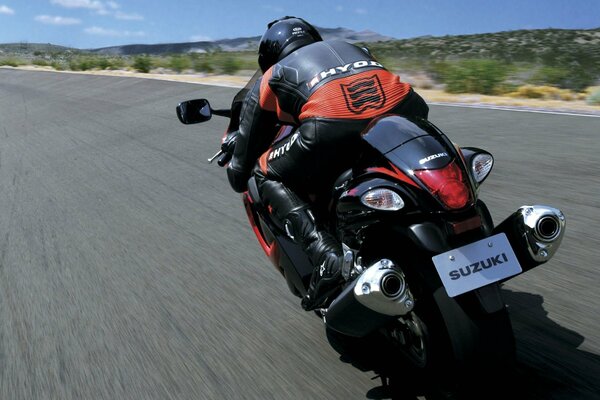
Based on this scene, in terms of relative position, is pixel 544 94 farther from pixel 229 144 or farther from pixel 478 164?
pixel 478 164

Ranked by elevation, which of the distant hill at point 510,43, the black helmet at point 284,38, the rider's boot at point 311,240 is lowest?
the distant hill at point 510,43

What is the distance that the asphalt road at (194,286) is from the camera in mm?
3189

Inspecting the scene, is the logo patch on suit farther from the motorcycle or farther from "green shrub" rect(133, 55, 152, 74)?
"green shrub" rect(133, 55, 152, 74)

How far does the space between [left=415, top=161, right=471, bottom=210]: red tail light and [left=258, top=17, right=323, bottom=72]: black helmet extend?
4.26 feet

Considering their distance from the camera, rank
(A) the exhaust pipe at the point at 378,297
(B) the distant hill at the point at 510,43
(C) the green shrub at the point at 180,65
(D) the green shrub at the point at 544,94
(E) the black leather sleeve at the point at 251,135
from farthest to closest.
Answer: (B) the distant hill at the point at 510,43 < (C) the green shrub at the point at 180,65 < (D) the green shrub at the point at 544,94 < (E) the black leather sleeve at the point at 251,135 < (A) the exhaust pipe at the point at 378,297

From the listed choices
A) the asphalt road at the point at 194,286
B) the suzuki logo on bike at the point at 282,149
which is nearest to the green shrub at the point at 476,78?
the asphalt road at the point at 194,286

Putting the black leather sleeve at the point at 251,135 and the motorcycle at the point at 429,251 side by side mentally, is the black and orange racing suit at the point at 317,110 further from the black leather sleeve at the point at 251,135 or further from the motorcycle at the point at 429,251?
the motorcycle at the point at 429,251

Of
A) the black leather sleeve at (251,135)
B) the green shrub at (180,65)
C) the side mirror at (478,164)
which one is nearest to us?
the side mirror at (478,164)

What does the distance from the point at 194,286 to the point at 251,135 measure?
4.82ft

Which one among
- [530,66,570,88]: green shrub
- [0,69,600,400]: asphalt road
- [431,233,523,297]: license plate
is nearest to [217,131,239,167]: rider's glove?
[0,69,600,400]: asphalt road

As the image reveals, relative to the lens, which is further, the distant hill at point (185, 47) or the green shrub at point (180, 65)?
the distant hill at point (185, 47)

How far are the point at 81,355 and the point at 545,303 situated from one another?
261cm

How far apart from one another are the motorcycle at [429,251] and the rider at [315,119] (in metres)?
0.13

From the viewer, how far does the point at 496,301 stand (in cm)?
241
